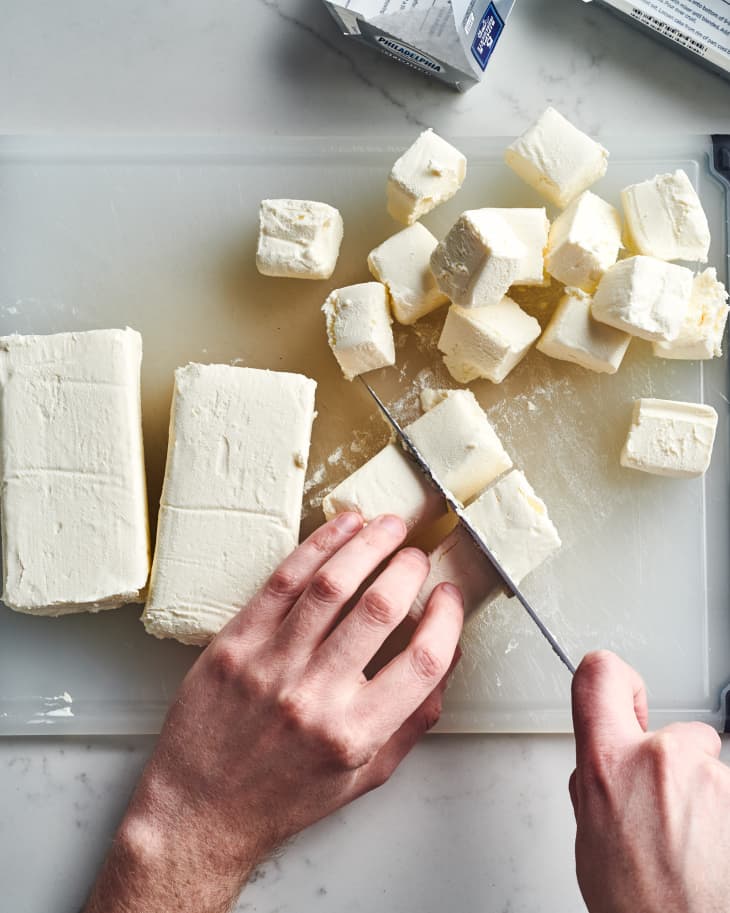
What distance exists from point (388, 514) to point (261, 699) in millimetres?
484

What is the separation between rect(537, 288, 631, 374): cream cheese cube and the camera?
205 centimetres

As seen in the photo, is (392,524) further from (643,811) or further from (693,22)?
(693,22)

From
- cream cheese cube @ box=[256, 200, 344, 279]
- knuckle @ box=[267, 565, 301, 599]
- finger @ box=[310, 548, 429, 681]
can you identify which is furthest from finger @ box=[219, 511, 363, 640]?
cream cheese cube @ box=[256, 200, 344, 279]

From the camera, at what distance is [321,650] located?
6.11ft

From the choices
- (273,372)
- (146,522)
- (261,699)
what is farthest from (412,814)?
(273,372)

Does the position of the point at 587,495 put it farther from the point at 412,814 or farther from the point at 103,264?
the point at 103,264

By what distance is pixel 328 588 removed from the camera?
1854 millimetres

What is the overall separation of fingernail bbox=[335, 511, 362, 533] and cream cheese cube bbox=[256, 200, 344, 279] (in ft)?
1.95

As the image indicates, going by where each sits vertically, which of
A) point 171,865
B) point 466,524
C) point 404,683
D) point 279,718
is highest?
point 466,524

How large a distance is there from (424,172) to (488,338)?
420 millimetres

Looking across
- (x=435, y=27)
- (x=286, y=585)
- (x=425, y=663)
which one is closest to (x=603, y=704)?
(x=425, y=663)

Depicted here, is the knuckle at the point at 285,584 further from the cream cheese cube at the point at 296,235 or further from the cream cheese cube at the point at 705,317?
the cream cheese cube at the point at 705,317

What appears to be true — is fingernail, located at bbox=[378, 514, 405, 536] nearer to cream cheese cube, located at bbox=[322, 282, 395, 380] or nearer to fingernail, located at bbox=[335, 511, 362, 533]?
fingernail, located at bbox=[335, 511, 362, 533]

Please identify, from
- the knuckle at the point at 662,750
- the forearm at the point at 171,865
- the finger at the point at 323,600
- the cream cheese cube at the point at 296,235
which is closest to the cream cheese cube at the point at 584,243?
the cream cheese cube at the point at 296,235
